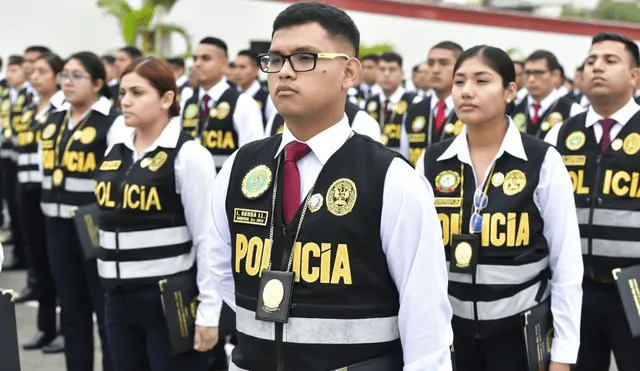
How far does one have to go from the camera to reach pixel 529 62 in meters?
9.77

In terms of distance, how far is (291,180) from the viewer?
2555mm

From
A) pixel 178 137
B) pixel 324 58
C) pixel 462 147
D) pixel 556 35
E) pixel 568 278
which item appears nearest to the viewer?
pixel 324 58

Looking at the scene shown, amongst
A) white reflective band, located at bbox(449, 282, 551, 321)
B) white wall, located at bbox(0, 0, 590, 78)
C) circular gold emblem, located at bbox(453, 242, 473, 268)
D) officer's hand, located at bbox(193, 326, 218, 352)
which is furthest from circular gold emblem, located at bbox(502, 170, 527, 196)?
white wall, located at bbox(0, 0, 590, 78)

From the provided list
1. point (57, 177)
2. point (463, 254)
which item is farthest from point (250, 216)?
point (57, 177)

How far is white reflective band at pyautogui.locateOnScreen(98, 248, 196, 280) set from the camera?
4207 mm

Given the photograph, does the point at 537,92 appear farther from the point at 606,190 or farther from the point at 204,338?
the point at 204,338

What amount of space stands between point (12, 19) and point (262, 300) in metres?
18.4

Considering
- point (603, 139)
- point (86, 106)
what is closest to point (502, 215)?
point (603, 139)

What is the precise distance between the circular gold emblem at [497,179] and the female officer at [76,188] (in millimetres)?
2717

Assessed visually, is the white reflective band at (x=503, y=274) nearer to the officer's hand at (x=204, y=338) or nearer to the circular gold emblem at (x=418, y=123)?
the officer's hand at (x=204, y=338)

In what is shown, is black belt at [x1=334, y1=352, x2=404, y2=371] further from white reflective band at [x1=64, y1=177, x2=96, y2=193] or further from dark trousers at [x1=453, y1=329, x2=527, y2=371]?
white reflective band at [x1=64, y1=177, x2=96, y2=193]

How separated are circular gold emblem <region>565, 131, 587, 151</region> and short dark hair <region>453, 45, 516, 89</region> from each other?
31.5 inches

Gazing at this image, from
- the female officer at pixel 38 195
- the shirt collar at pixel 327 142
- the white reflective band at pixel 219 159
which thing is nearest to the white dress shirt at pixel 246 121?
the white reflective band at pixel 219 159

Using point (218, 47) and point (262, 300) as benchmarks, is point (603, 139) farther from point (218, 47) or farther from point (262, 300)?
point (218, 47)
